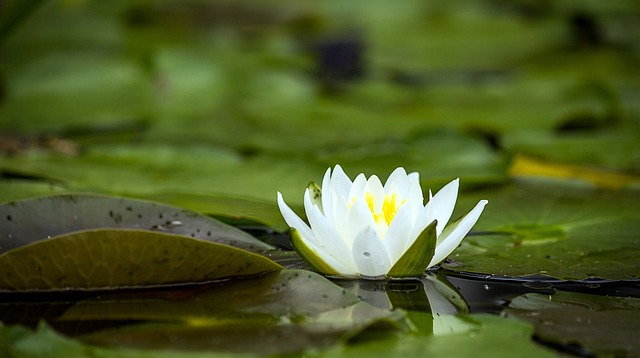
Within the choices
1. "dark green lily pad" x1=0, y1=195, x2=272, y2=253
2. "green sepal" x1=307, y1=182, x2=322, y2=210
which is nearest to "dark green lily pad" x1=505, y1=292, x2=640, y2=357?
"green sepal" x1=307, y1=182, x2=322, y2=210

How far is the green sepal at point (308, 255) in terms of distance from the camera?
1.10 m

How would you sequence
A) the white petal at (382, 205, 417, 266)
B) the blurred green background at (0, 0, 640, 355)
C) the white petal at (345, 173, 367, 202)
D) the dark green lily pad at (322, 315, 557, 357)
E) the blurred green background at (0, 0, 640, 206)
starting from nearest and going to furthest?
the dark green lily pad at (322, 315, 557, 357) < the white petal at (382, 205, 417, 266) < the white petal at (345, 173, 367, 202) < the blurred green background at (0, 0, 640, 355) < the blurred green background at (0, 0, 640, 206)

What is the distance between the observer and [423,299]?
1094 mm

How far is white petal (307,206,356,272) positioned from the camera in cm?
112

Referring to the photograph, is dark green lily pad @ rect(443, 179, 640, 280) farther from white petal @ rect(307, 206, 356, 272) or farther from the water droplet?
the water droplet

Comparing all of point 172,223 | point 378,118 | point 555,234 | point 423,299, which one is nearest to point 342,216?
point 423,299

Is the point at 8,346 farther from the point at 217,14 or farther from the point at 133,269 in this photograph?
the point at 217,14

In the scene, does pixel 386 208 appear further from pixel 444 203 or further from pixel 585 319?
pixel 585 319

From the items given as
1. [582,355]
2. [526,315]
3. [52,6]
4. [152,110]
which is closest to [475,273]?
[526,315]

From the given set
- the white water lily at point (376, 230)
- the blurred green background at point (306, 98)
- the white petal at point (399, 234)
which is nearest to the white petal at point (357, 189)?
the white water lily at point (376, 230)

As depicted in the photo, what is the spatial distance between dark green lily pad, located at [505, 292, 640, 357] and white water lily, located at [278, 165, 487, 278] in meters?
0.15

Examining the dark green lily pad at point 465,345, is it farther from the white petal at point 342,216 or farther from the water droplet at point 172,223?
the water droplet at point 172,223

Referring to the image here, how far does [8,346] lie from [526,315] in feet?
2.08

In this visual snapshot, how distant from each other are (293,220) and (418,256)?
0.19 meters
